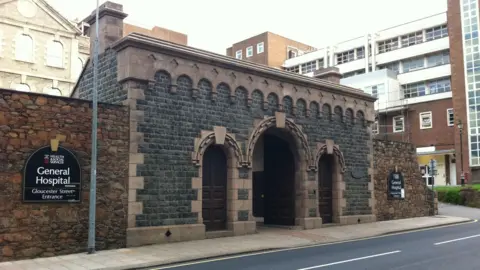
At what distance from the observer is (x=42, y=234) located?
39.7 ft

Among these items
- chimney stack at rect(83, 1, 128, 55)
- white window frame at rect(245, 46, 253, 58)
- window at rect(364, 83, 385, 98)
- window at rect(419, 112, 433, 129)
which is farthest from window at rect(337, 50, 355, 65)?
chimney stack at rect(83, 1, 128, 55)

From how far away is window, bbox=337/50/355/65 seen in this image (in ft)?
210

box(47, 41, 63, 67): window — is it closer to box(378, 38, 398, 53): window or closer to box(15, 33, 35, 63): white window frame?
box(15, 33, 35, 63): white window frame

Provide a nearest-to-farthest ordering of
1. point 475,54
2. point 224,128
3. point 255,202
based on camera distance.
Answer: point 224,128
point 255,202
point 475,54

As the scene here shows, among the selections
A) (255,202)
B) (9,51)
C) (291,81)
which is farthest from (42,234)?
(9,51)

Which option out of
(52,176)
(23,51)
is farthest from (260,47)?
(52,176)

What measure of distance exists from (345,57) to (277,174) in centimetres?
4833

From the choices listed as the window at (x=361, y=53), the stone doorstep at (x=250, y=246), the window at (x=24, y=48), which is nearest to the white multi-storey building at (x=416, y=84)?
the window at (x=361, y=53)

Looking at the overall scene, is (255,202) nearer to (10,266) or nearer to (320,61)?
(10,266)

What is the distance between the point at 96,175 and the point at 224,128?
4.86m

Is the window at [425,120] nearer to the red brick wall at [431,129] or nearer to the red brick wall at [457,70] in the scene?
the red brick wall at [431,129]

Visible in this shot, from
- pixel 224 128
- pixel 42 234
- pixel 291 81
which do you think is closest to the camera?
pixel 42 234

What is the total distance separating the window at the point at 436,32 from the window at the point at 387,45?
4199mm

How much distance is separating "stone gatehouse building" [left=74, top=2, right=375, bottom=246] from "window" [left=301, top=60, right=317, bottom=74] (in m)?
48.2
